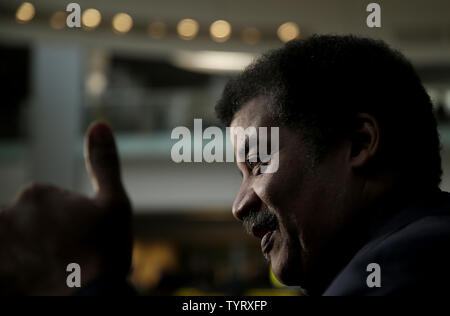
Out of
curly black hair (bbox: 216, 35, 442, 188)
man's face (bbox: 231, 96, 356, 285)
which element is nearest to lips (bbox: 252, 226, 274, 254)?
man's face (bbox: 231, 96, 356, 285)

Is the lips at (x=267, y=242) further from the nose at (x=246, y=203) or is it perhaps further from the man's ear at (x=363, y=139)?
the man's ear at (x=363, y=139)

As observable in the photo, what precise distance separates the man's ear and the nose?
13cm

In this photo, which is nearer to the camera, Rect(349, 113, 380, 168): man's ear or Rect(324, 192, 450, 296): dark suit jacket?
Rect(324, 192, 450, 296): dark suit jacket

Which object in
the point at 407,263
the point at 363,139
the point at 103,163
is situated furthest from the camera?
the point at 103,163

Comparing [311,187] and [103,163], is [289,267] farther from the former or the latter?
[103,163]

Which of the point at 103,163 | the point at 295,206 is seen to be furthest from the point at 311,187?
the point at 103,163

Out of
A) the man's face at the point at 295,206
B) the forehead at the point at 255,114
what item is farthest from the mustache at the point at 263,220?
the forehead at the point at 255,114

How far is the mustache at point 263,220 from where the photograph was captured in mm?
908

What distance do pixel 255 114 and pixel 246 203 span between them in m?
0.12

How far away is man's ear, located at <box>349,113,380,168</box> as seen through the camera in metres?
0.86

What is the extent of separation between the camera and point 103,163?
0.98 meters

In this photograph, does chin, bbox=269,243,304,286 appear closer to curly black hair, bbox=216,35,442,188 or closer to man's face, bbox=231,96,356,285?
man's face, bbox=231,96,356,285

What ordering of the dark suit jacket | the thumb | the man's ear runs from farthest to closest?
the thumb → the man's ear → the dark suit jacket
